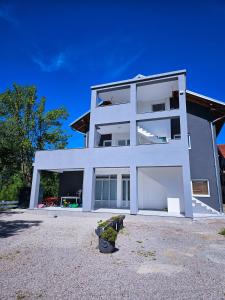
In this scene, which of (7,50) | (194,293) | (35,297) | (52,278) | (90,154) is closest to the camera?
(35,297)

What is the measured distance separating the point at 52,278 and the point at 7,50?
1549 centimetres

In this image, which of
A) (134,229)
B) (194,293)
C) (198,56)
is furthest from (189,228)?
(198,56)

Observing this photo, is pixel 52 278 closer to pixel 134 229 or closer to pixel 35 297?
pixel 35 297

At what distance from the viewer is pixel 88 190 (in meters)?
15.5

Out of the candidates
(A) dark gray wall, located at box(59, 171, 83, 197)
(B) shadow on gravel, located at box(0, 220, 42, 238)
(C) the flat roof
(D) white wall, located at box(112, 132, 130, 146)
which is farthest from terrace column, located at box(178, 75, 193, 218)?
(A) dark gray wall, located at box(59, 171, 83, 197)

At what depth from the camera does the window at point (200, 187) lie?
16603 millimetres

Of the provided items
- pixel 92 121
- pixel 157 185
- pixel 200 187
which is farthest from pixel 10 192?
pixel 200 187

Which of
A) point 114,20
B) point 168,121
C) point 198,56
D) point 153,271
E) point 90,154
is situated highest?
point 114,20

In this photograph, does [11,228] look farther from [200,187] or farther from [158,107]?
[158,107]

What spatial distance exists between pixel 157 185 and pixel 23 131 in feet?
57.9

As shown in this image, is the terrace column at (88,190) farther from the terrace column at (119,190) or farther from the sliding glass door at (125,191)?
the sliding glass door at (125,191)

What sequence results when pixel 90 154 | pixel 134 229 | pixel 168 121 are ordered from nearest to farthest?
pixel 134 229, pixel 90 154, pixel 168 121

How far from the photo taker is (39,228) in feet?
35.6

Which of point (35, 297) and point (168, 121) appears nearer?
point (35, 297)
